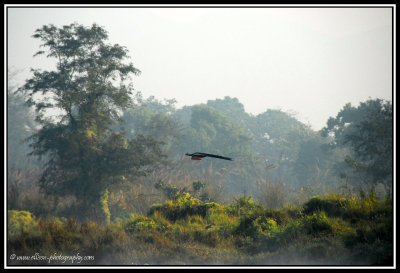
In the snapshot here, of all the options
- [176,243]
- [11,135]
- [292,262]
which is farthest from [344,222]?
[11,135]

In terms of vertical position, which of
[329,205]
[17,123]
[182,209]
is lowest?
[182,209]

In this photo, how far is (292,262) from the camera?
11.0 m

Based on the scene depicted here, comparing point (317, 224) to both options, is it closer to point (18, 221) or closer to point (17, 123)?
point (18, 221)

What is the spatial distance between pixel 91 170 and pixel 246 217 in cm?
1073

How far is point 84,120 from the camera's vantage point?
2220 cm

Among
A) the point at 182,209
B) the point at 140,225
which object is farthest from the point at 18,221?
the point at 182,209

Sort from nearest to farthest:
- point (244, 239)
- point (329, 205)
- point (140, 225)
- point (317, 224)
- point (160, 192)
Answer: point (317, 224)
point (244, 239)
point (329, 205)
point (140, 225)
point (160, 192)

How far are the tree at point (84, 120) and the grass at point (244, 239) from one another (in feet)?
23.8

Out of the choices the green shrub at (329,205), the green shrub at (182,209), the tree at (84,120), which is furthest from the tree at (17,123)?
the green shrub at (329,205)

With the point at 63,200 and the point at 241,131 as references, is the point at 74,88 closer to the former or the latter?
the point at 63,200

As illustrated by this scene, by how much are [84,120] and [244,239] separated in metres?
12.5

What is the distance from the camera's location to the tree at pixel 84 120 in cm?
2198

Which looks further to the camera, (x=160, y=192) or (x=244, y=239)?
(x=160, y=192)

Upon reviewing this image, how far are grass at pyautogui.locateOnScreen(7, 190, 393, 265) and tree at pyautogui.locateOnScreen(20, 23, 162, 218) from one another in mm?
7248
